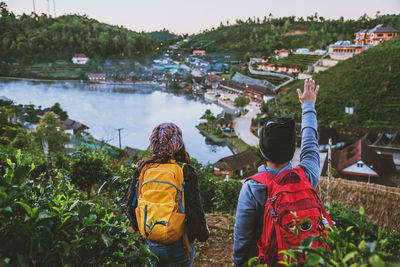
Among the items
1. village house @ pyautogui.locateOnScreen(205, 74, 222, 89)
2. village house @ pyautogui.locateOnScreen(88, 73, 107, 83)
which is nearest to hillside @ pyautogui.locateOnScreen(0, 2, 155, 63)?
village house @ pyautogui.locateOnScreen(88, 73, 107, 83)

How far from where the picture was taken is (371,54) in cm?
2239

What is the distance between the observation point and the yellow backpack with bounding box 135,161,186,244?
3.61ft

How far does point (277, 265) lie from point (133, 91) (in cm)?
3800

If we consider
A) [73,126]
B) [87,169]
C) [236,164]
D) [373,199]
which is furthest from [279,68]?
[87,169]

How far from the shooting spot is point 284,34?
198 ft

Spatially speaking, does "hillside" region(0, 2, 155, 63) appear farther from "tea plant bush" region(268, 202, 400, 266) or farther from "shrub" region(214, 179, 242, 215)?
"tea plant bush" region(268, 202, 400, 266)

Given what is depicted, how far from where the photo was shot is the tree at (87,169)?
3.40 m

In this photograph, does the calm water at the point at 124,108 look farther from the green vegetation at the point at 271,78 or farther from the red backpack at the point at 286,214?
the red backpack at the point at 286,214

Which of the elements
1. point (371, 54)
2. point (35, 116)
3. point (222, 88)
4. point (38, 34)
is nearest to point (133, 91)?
point (222, 88)

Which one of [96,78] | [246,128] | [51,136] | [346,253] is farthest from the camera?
[96,78]

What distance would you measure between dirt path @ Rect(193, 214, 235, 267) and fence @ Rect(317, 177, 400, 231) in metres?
1.78

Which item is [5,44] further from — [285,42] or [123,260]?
[123,260]

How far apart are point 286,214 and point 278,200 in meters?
0.05

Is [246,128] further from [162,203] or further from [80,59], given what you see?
[80,59]
